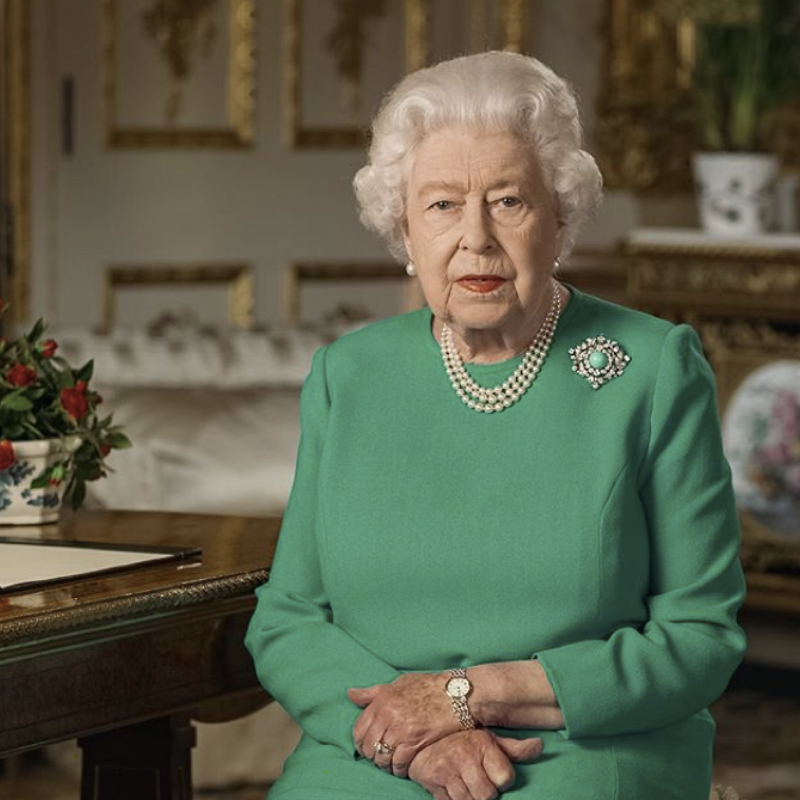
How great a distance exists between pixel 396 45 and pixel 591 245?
2.85ft

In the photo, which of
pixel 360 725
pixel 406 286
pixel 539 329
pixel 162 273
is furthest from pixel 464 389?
pixel 406 286

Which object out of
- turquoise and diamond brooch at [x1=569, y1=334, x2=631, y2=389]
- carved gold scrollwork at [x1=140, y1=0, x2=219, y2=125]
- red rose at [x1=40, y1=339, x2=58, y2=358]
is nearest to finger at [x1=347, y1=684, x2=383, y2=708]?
turquoise and diamond brooch at [x1=569, y1=334, x2=631, y2=389]

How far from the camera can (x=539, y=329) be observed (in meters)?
2.43

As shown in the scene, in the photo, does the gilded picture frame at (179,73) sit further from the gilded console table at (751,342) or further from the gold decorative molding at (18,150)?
the gilded console table at (751,342)

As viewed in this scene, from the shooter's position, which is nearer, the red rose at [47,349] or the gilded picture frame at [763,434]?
the red rose at [47,349]

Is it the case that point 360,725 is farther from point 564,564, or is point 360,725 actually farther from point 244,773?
point 244,773

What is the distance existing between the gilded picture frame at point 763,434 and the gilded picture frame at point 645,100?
835mm

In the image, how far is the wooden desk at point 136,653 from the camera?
2.19 m

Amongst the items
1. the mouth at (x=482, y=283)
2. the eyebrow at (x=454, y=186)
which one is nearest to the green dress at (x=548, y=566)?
the mouth at (x=482, y=283)

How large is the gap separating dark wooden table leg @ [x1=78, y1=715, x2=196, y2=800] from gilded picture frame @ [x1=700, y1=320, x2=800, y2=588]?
2828mm

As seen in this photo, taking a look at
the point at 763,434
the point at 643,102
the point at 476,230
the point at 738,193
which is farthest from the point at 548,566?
the point at 643,102

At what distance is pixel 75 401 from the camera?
105 inches

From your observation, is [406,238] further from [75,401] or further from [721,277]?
[721,277]

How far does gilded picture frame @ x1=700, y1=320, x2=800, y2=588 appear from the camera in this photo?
16.9ft
